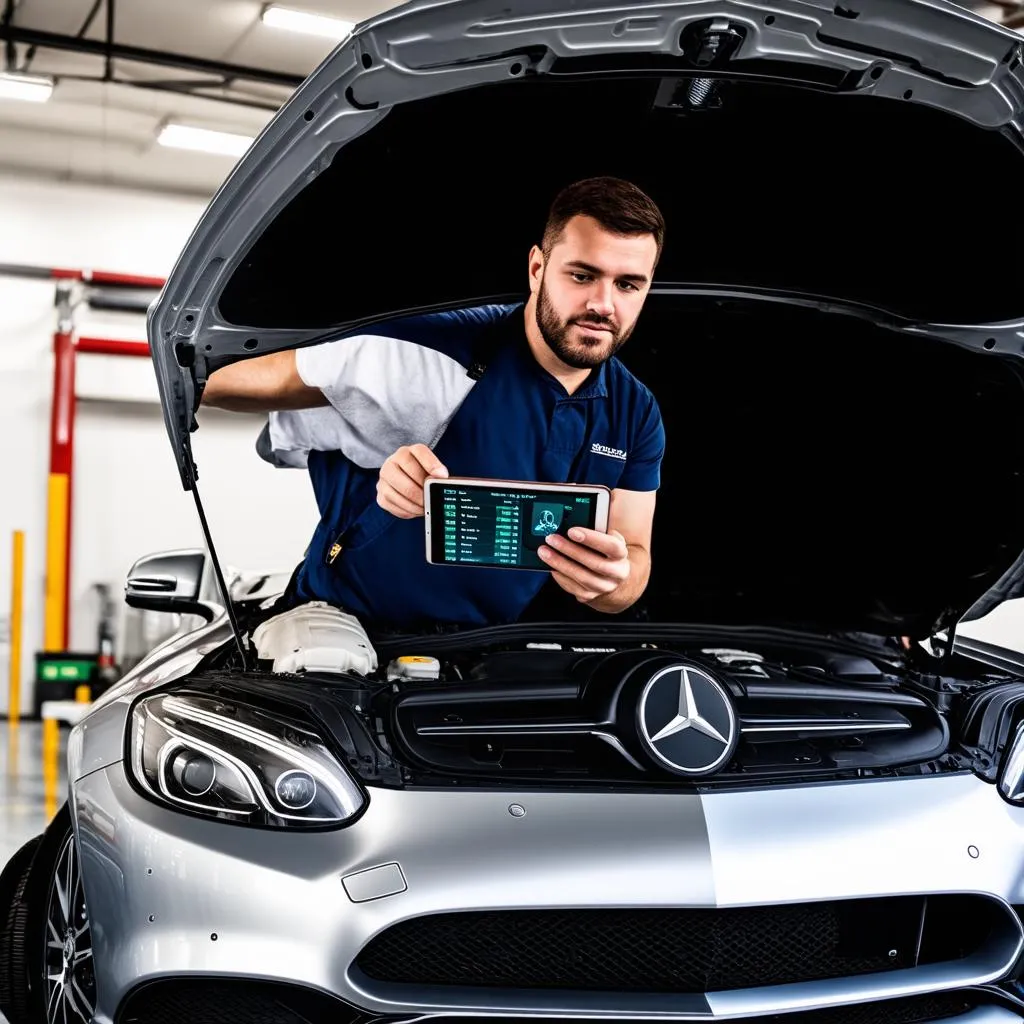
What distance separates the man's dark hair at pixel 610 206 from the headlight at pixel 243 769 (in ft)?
3.79

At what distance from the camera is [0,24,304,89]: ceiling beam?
748cm

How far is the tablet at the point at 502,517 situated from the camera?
7.06 ft

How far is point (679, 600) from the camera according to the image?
2.79m

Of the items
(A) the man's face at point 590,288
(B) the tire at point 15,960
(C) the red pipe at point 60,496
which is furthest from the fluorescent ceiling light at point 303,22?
(B) the tire at point 15,960

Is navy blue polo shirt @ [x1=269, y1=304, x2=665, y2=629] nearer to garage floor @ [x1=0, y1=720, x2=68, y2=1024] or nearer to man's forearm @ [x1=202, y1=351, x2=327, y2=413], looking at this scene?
man's forearm @ [x1=202, y1=351, x2=327, y2=413]

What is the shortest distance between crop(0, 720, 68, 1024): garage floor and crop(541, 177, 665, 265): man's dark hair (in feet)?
6.77

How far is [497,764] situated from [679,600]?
1.08 metres

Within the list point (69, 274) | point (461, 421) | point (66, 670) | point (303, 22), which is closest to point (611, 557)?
point (461, 421)

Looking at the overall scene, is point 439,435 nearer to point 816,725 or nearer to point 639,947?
point 816,725

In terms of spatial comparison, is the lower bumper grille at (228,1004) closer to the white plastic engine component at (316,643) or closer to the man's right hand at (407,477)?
the white plastic engine component at (316,643)

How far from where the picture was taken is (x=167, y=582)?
255 centimetres

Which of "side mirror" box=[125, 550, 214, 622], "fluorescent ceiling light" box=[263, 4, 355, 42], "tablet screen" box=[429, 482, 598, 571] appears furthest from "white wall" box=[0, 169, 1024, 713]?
"tablet screen" box=[429, 482, 598, 571]

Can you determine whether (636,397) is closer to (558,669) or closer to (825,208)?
(825,208)

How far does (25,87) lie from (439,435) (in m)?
6.44
